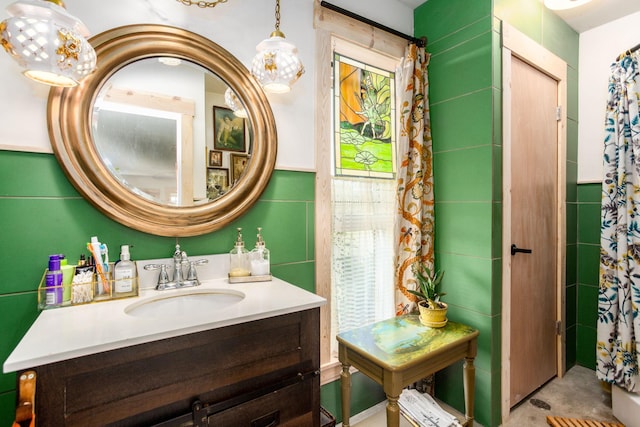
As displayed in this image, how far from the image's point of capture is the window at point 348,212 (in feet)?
5.47

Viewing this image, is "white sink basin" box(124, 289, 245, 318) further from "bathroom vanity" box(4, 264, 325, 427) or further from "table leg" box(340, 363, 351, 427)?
"table leg" box(340, 363, 351, 427)

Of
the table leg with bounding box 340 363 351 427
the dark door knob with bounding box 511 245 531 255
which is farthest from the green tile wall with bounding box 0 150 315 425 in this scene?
the dark door knob with bounding box 511 245 531 255

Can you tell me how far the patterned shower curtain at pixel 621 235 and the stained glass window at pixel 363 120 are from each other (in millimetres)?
1266

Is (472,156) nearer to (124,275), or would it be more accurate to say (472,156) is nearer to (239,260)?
(239,260)

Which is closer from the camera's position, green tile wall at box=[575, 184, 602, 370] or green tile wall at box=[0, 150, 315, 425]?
green tile wall at box=[0, 150, 315, 425]

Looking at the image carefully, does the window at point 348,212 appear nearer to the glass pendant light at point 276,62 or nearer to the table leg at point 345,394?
the table leg at point 345,394

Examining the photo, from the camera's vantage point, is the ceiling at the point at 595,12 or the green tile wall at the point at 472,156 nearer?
the green tile wall at the point at 472,156

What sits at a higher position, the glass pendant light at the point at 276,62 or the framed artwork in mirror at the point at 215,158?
the glass pendant light at the point at 276,62

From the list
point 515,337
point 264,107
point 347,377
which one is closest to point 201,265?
point 264,107

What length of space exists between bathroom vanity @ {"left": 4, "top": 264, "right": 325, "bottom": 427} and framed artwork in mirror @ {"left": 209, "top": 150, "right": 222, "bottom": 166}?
0.58 meters

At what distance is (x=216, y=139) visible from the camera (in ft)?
4.56

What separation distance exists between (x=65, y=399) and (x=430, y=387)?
6.17 ft

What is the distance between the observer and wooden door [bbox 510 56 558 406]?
184 cm

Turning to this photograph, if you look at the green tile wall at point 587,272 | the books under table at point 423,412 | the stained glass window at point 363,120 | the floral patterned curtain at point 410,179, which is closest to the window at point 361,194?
the stained glass window at point 363,120
